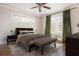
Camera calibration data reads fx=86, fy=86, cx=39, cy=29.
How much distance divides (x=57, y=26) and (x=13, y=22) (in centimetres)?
79

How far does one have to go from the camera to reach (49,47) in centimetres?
153

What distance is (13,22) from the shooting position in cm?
152

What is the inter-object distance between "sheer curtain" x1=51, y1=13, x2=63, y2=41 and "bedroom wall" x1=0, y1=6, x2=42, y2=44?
0.80 feet

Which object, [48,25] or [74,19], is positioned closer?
[74,19]

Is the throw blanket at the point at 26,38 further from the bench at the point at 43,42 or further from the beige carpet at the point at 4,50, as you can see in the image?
the beige carpet at the point at 4,50

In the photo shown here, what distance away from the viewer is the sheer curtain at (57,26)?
1.52 meters

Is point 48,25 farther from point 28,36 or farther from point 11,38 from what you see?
point 11,38

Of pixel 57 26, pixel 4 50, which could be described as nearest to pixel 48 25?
pixel 57 26

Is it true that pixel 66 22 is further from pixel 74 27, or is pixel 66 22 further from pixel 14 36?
pixel 14 36

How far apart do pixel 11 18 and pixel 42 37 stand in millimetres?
647

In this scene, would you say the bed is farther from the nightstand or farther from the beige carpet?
the beige carpet

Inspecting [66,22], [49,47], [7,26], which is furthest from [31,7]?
[49,47]

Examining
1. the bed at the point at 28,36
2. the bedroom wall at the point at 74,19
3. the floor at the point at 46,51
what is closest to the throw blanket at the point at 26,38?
the bed at the point at 28,36

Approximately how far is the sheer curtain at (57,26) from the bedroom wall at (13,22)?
9.6 inches
